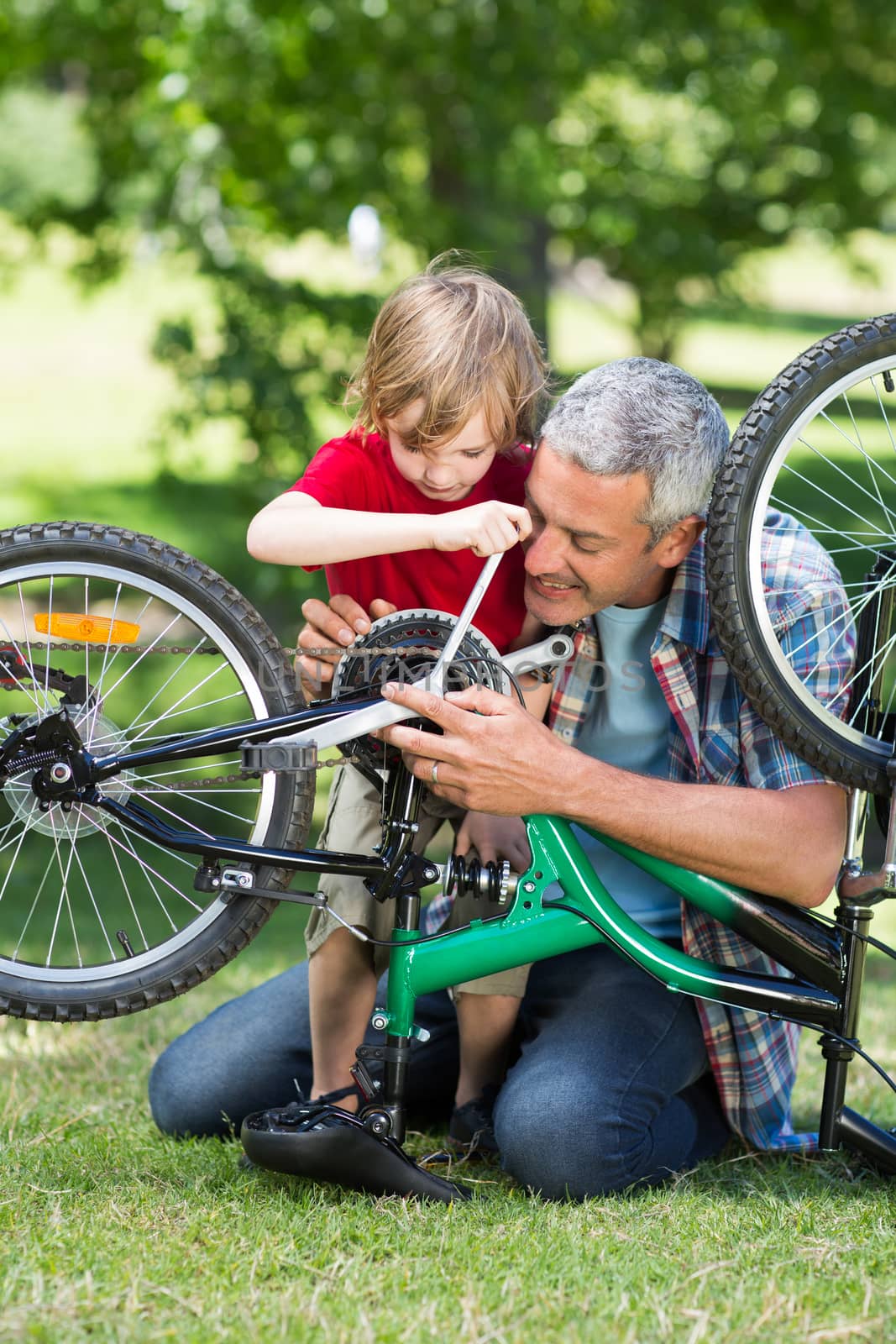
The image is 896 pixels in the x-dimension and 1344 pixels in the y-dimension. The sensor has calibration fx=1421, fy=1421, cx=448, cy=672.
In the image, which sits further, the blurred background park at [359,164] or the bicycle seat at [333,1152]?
the blurred background park at [359,164]

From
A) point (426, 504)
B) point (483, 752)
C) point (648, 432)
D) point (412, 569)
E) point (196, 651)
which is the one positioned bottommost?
point (483, 752)

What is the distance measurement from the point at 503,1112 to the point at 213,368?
4321 millimetres

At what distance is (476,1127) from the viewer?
8.86ft

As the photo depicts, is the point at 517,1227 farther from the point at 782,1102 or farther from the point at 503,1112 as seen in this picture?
the point at 782,1102

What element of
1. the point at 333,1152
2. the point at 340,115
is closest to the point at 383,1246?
the point at 333,1152

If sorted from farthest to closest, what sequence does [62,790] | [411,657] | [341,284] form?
[341,284] < [411,657] < [62,790]

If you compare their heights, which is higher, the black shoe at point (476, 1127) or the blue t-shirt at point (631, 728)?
the blue t-shirt at point (631, 728)

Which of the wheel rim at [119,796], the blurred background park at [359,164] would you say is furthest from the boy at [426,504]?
the blurred background park at [359,164]

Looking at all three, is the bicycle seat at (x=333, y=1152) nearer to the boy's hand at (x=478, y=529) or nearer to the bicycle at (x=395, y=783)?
the bicycle at (x=395, y=783)

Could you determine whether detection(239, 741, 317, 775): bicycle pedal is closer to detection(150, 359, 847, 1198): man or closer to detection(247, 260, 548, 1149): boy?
detection(150, 359, 847, 1198): man

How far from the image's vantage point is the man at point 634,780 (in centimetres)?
238

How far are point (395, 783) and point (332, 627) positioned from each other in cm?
29

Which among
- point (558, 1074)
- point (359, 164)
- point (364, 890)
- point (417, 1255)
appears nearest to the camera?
point (417, 1255)

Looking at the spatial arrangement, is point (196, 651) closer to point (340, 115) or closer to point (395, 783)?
point (395, 783)
